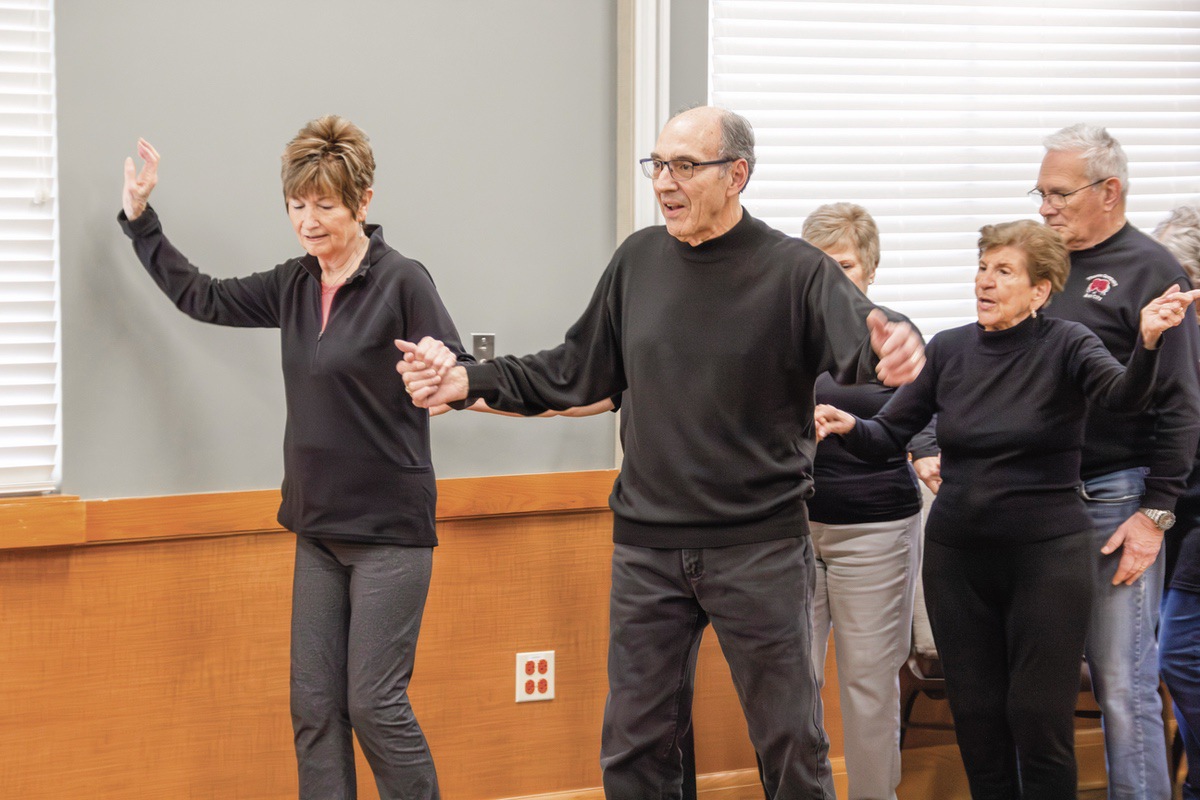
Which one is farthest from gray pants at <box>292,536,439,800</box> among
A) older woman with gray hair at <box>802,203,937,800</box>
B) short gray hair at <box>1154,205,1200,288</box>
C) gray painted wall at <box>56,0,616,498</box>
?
short gray hair at <box>1154,205,1200,288</box>

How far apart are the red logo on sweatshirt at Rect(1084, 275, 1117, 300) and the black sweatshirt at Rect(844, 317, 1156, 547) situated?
0.21m

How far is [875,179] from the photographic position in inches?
127

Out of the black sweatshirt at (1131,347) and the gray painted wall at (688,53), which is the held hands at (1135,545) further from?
the gray painted wall at (688,53)

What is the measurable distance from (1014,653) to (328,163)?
177cm

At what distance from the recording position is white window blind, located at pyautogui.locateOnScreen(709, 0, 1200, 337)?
3.12 m

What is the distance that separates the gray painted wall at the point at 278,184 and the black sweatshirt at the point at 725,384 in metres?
0.83

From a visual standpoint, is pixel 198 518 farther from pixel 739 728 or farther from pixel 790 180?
pixel 790 180

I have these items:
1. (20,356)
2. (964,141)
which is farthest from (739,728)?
(20,356)

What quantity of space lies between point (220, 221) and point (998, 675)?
208 centimetres

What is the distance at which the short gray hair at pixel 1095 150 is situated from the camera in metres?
2.59

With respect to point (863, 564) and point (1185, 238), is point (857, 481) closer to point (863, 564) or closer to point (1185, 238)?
point (863, 564)

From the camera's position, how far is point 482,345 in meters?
2.84

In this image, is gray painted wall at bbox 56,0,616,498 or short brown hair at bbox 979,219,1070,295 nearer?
short brown hair at bbox 979,219,1070,295

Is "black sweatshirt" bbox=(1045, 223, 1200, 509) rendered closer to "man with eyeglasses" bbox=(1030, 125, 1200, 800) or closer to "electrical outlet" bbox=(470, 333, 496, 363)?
"man with eyeglasses" bbox=(1030, 125, 1200, 800)
